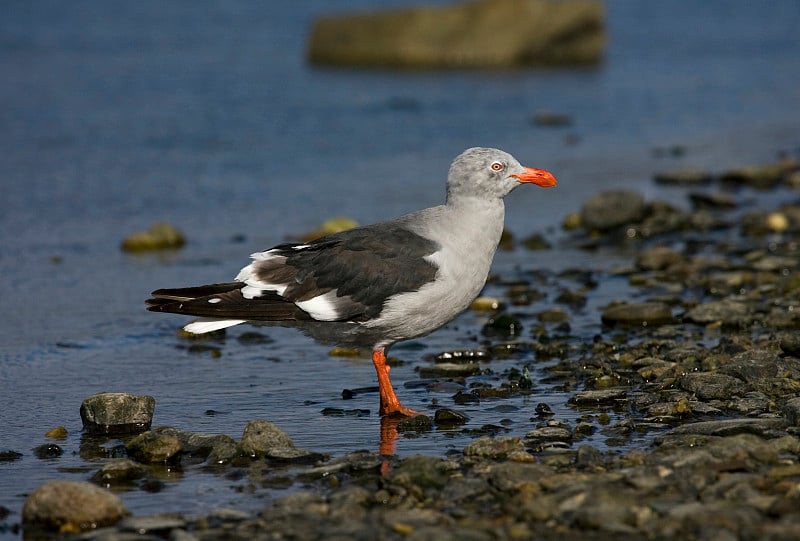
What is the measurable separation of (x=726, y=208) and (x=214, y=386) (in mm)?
7223

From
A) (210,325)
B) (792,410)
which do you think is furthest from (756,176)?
(210,325)

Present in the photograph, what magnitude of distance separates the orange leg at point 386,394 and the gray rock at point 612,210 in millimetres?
5391

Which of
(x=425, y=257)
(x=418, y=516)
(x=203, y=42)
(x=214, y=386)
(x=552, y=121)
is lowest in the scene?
(x=418, y=516)

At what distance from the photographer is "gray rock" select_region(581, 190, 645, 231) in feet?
41.2

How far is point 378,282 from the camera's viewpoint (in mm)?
7418

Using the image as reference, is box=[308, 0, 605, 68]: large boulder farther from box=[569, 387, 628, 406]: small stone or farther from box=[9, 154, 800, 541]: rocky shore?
box=[569, 387, 628, 406]: small stone

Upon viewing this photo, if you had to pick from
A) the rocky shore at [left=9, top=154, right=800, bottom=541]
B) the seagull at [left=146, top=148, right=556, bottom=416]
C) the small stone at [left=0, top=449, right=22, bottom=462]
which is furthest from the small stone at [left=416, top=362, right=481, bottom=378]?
the small stone at [left=0, top=449, right=22, bottom=462]

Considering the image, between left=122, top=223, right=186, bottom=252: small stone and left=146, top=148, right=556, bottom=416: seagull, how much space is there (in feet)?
15.0

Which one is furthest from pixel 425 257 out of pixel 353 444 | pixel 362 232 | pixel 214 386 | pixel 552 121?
pixel 552 121

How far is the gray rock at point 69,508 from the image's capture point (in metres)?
5.53

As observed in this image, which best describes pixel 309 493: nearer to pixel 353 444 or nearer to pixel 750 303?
pixel 353 444

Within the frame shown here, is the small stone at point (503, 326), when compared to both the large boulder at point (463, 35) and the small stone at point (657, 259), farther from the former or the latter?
the large boulder at point (463, 35)

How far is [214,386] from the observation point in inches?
Result: 319

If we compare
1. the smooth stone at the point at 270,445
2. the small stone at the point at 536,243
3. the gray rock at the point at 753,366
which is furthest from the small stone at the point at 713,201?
the smooth stone at the point at 270,445
